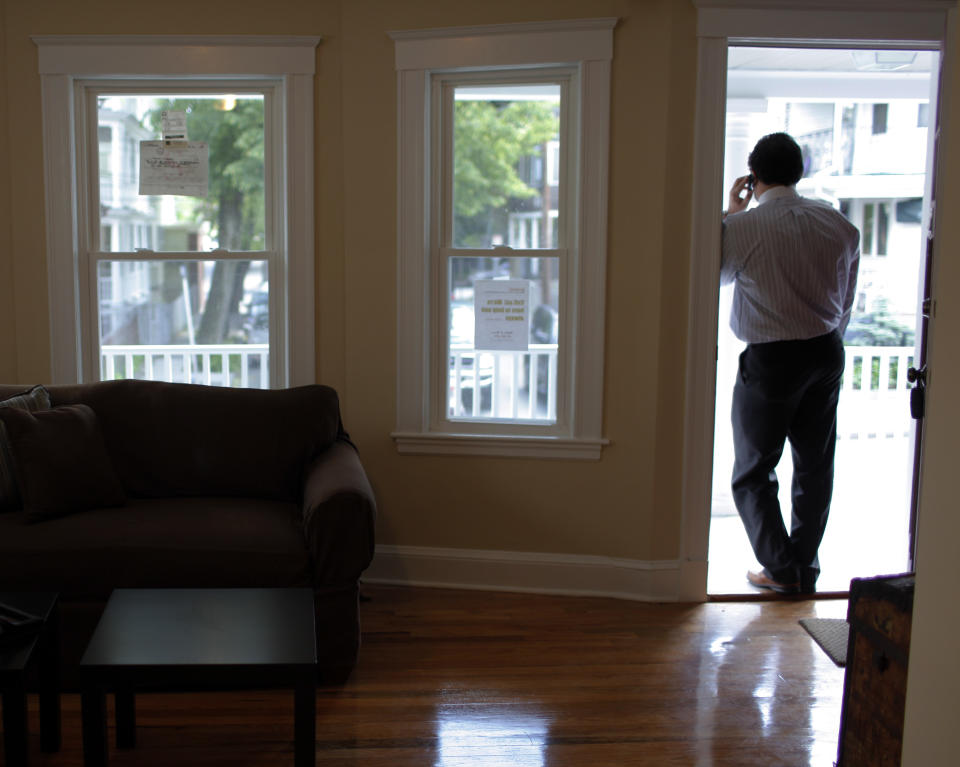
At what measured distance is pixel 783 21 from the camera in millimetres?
3406

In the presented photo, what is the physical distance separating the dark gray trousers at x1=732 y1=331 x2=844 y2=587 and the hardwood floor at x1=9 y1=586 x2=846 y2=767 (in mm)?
303

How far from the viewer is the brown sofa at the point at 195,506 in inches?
111

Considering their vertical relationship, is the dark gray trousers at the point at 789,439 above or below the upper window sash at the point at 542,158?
below

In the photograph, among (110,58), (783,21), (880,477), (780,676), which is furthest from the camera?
(880,477)

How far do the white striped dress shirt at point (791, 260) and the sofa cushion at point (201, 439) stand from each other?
5.76 ft

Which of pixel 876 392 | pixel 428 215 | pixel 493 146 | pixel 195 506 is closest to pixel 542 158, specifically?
pixel 493 146

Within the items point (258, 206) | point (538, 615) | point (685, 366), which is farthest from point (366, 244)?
point (538, 615)

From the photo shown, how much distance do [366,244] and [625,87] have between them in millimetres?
1194

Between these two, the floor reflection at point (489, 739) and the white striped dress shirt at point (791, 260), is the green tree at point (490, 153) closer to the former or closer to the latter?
the white striped dress shirt at point (791, 260)

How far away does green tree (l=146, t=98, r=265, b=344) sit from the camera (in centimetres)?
383

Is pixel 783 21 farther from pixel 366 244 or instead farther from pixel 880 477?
pixel 880 477

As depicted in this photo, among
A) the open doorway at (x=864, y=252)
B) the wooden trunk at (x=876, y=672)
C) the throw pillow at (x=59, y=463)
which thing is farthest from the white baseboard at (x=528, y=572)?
the wooden trunk at (x=876, y=672)

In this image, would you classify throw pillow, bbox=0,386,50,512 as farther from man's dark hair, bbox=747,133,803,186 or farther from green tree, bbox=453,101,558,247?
man's dark hair, bbox=747,133,803,186

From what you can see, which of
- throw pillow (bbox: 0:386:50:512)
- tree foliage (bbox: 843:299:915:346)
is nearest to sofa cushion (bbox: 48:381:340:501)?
throw pillow (bbox: 0:386:50:512)
